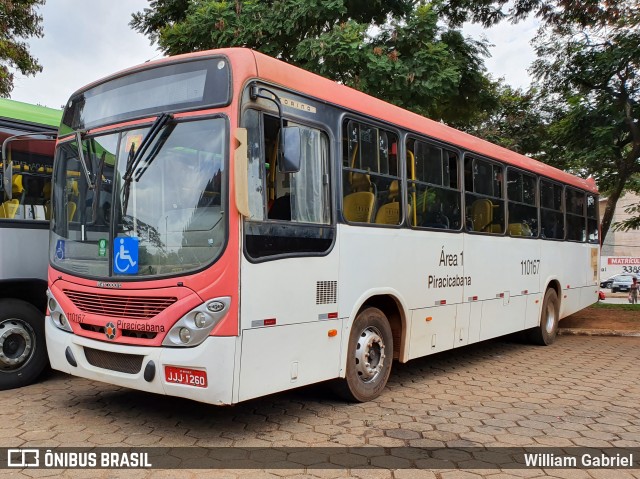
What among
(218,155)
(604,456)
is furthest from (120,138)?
(604,456)

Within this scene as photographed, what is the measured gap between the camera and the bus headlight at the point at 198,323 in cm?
422

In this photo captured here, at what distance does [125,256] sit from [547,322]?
7862mm

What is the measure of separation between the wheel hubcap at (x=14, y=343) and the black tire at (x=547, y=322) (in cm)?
771

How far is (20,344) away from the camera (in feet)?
19.5

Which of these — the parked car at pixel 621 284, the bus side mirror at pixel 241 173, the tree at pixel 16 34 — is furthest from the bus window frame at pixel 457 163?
the parked car at pixel 621 284

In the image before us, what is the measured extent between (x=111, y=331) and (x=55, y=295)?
92 centimetres

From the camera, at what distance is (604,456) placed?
439 centimetres

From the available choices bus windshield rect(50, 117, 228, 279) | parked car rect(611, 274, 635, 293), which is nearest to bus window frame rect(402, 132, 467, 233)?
bus windshield rect(50, 117, 228, 279)

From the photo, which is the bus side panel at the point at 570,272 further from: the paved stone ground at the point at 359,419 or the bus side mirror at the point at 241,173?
the bus side mirror at the point at 241,173

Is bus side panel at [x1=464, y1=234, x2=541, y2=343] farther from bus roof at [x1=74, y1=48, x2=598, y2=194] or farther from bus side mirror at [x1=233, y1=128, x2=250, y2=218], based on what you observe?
bus side mirror at [x1=233, y1=128, x2=250, y2=218]

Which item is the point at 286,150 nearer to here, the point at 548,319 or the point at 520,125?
the point at 548,319

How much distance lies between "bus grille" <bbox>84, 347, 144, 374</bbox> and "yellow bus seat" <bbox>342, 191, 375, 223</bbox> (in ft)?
7.32

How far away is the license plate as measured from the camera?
4191 millimetres

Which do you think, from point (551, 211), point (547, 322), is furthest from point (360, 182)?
point (547, 322)
